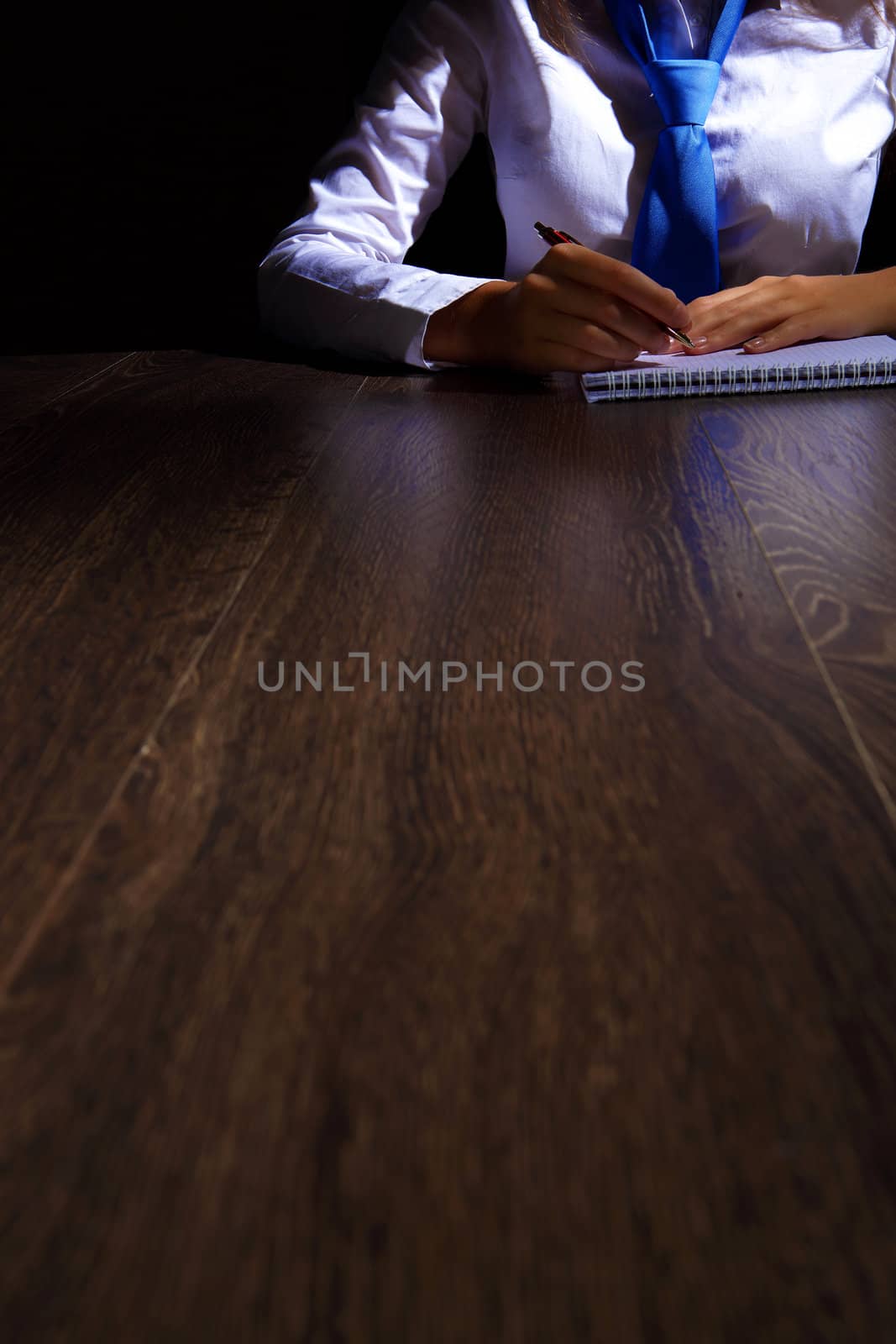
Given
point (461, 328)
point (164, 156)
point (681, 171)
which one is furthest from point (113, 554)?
point (164, 156)

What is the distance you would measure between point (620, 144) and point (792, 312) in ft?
0.96

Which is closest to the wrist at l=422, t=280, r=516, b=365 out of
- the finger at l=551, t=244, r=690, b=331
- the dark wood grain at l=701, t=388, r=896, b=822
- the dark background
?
the finger at l=551, t=244, r=690, b=331

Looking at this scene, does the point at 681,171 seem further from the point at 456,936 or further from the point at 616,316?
the point at 456,936

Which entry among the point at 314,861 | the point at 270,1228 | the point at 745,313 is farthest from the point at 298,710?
the point at 745,313

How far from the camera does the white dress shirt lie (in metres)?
1.03

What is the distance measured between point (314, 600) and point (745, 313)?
53cm

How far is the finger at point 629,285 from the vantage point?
2.54ft

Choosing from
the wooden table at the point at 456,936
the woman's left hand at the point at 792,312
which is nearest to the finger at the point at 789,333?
the woman's left hand at the point at 792,312

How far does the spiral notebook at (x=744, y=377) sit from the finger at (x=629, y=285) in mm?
38

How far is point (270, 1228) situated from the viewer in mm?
202

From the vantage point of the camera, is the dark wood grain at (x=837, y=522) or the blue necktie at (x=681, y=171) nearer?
the dark wood grain at (x=837, y=522)

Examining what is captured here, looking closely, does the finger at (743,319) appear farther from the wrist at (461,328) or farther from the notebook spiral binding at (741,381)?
the wrist at (461,328)

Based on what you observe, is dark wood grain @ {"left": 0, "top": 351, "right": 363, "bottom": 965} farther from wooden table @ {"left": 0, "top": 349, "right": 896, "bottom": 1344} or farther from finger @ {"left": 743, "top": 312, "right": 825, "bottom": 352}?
finger @ {"left": 743, "top": 312, "right": 825, "bottom": 352}

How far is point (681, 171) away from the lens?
98cm
